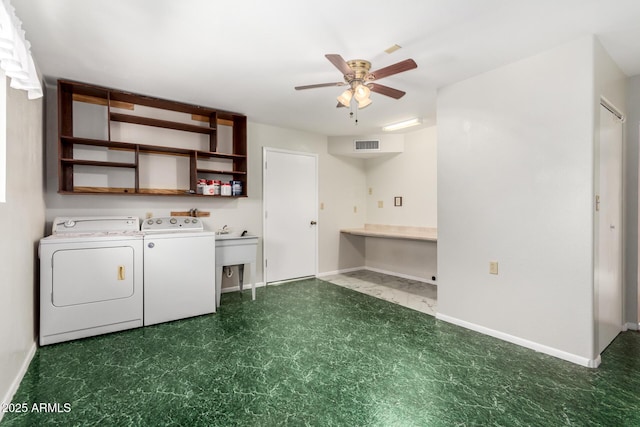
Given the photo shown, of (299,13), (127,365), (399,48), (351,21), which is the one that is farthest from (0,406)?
(399,48)

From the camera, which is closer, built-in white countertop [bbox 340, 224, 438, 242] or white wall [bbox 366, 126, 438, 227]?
built-in white countertop [bbox 340, 224, 438, 242]

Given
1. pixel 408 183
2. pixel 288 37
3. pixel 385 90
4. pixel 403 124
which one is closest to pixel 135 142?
pixel 288 37

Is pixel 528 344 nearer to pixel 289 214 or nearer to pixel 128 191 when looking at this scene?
pixel 289 214

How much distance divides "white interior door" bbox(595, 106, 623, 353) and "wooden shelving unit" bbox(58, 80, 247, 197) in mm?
3669

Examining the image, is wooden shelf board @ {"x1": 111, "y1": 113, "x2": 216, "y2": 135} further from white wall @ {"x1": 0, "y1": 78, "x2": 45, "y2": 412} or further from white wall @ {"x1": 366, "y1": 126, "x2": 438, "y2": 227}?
white wall @ {"x1": 366, "y1": 126, "x2": 438, "y2": 227}

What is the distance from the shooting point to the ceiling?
199 cm

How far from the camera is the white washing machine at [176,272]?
3.18m

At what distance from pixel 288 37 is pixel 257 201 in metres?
2.68

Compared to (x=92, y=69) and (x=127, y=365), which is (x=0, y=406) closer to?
(x=127, y=365)

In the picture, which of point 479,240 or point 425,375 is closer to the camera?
point 425,375

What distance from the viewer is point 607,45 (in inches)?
95.8

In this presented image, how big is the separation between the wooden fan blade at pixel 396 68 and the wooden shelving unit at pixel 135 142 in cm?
228

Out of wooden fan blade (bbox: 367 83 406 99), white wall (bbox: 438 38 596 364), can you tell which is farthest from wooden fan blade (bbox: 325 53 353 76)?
white wall (bbox: 438 38 596 364)

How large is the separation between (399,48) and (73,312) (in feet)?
11.6
